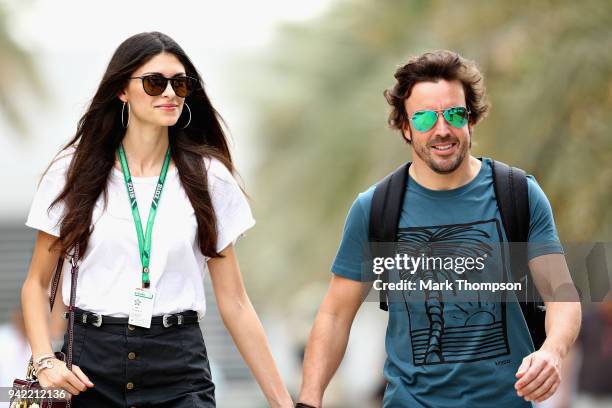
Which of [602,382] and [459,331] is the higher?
[602,382]

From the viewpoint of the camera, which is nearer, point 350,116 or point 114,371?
point 114,371

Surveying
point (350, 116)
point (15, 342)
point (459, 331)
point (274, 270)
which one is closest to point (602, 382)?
point (15, 342)

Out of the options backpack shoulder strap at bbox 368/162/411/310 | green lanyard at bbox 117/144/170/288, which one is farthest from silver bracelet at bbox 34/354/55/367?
backpack shoulder strap at bbox 368/162/411/310

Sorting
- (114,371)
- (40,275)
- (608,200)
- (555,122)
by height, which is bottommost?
(114,371)

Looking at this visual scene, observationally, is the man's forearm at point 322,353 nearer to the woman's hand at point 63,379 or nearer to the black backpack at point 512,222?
the black backpack at point 512,222

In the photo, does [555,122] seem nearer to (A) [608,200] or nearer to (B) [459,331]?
(A) [608,200]

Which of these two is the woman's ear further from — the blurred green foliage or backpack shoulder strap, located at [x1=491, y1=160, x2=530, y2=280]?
the blurred green foliage

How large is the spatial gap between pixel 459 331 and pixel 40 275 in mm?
1743

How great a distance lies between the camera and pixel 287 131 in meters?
27.3

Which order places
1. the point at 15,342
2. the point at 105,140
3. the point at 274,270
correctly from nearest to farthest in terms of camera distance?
the point at 105,140
the point at 15,342
the point at 274,270

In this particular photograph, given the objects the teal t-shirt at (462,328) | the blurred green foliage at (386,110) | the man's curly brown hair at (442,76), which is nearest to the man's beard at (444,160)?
the teal t-shirt at (462,328)

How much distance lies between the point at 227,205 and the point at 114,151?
1.77ft

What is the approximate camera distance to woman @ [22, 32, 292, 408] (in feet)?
18.9

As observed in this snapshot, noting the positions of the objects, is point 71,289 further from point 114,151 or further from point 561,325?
point 561,325
